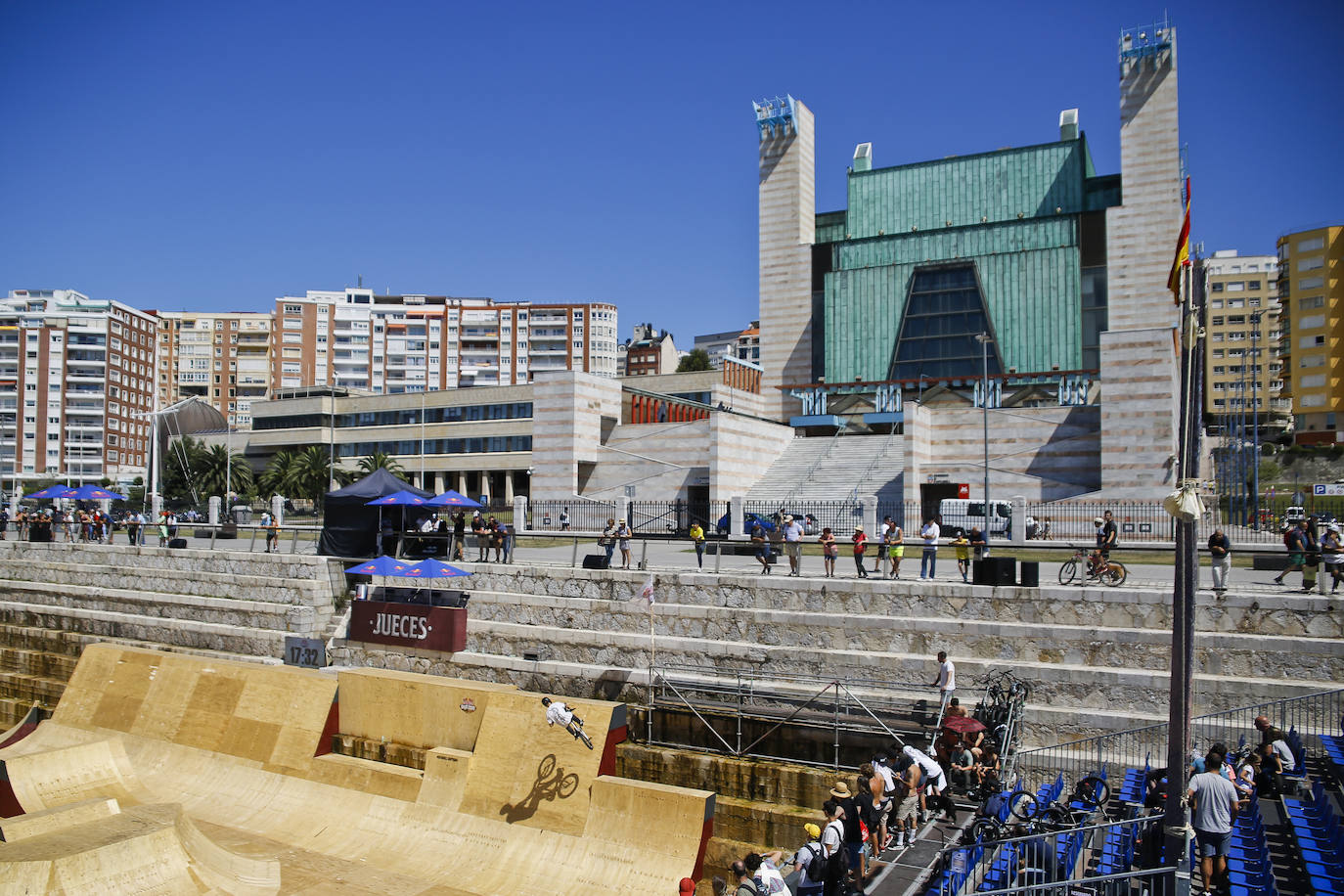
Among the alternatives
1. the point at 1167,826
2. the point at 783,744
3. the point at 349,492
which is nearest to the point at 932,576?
the point at 783,744

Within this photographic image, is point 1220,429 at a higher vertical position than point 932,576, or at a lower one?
higher

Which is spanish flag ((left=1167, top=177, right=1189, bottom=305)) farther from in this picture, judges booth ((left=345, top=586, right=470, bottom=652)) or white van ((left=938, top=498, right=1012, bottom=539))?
white van ((left=938, top=498, right=1012, bottom=539))

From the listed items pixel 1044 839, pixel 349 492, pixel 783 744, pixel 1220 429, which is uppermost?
pixel 1220 429

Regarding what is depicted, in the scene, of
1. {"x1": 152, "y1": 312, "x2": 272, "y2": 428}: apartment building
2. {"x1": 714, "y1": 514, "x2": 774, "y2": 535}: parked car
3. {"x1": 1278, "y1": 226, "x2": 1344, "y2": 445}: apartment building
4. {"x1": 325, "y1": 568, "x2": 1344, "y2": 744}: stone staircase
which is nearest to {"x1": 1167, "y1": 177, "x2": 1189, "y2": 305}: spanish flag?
{"x1": 325, "y1": 568, "x2": 1344, "y2": 744}: stone staircase

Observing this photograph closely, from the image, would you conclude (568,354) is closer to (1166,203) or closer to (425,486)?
(425,486)

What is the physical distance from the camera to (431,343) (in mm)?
112875

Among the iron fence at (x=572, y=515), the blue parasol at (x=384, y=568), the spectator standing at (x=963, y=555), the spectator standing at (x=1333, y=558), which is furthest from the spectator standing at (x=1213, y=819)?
the iron fence at (x=572, y=515)

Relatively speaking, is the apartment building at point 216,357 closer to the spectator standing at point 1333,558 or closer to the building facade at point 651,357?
the building facade at point 651,357

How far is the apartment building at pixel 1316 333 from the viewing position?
235 feet

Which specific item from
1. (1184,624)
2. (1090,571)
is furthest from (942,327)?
(1184,624)

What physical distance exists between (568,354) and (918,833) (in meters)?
103

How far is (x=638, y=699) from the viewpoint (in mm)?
18188

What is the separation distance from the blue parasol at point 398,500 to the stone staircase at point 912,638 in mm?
3610

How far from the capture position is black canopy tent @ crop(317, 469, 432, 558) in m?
25.4
